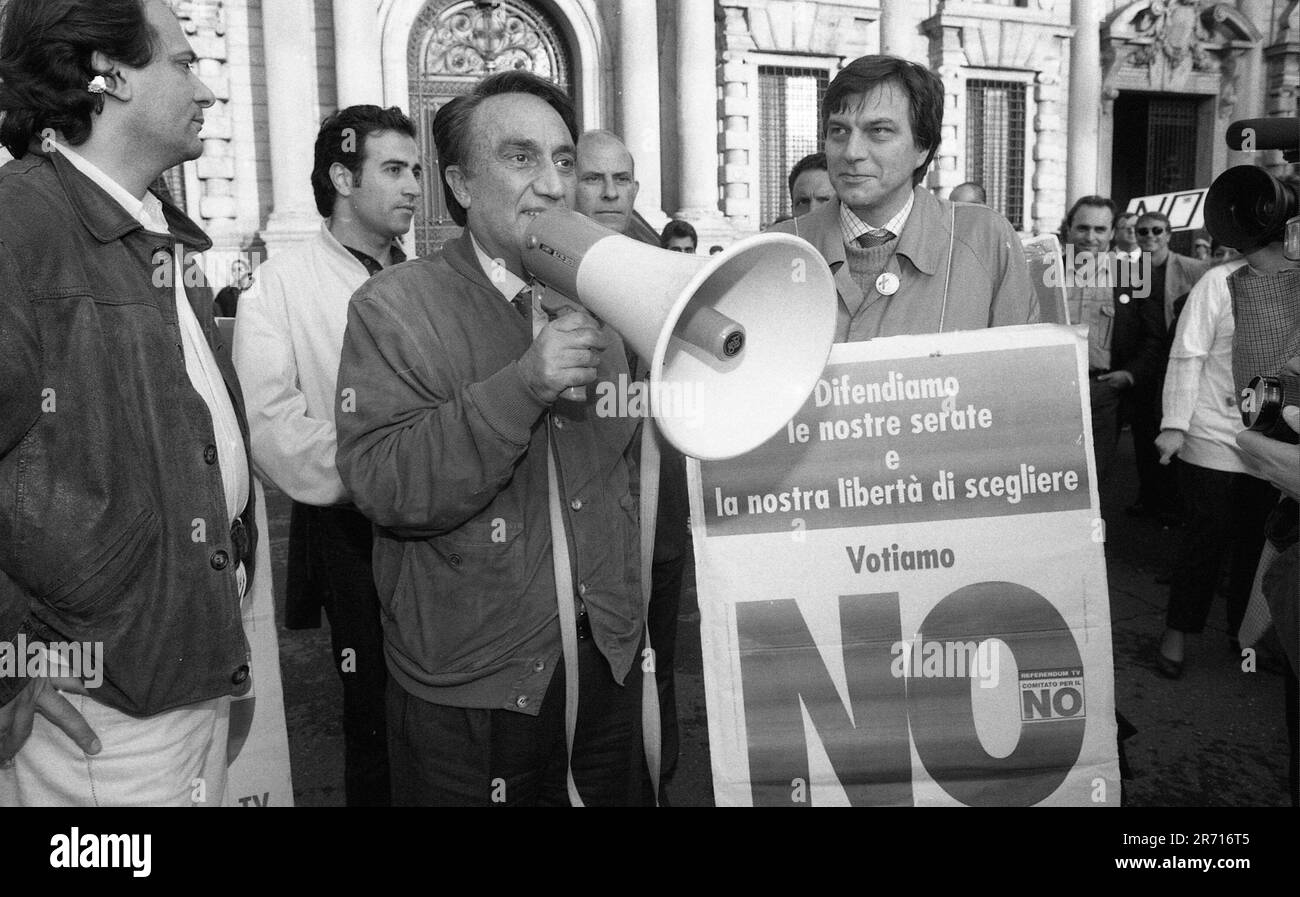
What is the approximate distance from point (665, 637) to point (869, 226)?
1.44m

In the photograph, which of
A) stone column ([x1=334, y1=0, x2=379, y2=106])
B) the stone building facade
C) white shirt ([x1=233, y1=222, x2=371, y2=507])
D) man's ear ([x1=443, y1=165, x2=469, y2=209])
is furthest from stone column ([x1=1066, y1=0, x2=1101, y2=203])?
man's ear ([x1=443, y1=165, x2=469, y2=209])

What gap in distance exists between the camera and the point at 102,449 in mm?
1585

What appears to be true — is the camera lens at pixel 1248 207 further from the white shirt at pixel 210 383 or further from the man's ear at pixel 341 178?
the white shirt at pixel 210 383

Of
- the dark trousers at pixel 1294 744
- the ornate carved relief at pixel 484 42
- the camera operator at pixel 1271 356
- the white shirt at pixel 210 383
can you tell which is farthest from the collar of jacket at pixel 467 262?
the ornate carved relief at pixel 484 42

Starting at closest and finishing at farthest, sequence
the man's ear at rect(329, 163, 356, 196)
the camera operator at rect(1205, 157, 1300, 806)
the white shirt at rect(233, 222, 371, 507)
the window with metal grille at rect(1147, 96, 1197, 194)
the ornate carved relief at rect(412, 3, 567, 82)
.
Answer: the camera operator at rect(1205, 157, 1300, 806)
the white shirt at rect(233, 222, 371, 507)
the man's ear at rect(329, 163, 356, 196)
the ornate carved relief at rect(412, 3, 567, 82)
the window with metal grille at rect(1147, 96, 1197, 194)

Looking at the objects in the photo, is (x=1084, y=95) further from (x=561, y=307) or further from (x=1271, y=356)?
(x=561, y=307)

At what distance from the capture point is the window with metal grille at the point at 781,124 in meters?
14.6

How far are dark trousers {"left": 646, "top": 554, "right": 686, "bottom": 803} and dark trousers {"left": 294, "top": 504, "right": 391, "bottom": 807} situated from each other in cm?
84

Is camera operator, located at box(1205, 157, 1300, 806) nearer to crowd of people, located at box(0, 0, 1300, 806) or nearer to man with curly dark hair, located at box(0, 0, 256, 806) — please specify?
crowd of people, located at box(0, 0, 1300, 806)

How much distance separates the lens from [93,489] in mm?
1573

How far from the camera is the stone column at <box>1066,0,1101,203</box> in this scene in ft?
53.3

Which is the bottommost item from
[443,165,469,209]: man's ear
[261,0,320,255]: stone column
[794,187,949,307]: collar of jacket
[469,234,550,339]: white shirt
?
[469,234,550,339]: white shirt

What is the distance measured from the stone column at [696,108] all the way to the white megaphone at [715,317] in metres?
12.3

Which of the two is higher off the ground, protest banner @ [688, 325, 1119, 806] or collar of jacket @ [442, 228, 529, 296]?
collar of jacket @ [442, 228, 529, 296]
